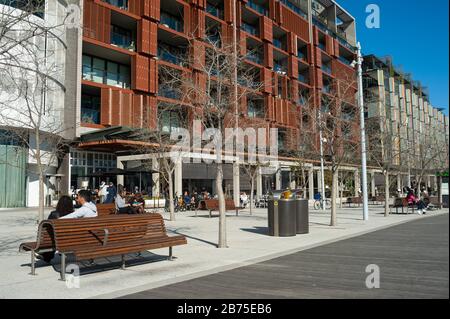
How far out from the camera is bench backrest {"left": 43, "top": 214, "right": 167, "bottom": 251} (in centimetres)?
701

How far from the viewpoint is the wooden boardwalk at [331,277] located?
574 centimetres

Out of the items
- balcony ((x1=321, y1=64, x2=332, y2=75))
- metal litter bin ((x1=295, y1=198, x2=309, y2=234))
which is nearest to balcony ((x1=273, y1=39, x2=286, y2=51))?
balcony ((x1=321, y1=64, x2=332, y2=75))

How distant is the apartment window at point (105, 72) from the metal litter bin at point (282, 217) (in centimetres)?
2541

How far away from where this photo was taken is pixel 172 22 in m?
41.4

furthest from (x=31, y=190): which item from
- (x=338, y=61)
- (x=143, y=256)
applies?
(x=338, y=61)

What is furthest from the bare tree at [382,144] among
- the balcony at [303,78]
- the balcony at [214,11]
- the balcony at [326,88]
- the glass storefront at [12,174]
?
the balcony at [326,88]

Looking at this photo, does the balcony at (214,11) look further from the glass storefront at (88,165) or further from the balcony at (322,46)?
the balcony at (322,46)

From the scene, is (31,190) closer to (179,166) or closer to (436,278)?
(179,166)

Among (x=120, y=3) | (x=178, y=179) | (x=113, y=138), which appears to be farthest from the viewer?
(x=120, y=3)

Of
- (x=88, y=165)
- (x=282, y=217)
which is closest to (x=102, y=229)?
(x=282, y=217)

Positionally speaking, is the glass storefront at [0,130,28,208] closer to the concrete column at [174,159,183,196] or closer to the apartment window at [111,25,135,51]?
the concrete column at [174,159,183,196]

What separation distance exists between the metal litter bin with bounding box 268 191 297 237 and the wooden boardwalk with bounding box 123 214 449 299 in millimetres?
2568

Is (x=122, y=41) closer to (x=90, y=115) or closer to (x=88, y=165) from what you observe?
(x=90, y=115)

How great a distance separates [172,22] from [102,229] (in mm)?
36881
